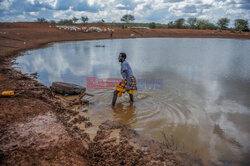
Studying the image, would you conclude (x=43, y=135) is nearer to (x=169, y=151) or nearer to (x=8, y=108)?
(x=8, y=108)

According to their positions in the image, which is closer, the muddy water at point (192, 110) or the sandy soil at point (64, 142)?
the sandy soil at point (64, 142)

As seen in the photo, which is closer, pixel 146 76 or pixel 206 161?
pixel 206 161

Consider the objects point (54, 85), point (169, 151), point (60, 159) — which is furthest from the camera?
point (54, 85)

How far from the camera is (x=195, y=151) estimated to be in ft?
10.0

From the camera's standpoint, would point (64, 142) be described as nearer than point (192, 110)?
Yes

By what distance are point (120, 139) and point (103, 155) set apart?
0.62 metres

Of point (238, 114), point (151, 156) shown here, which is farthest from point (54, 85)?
point (238, 114)

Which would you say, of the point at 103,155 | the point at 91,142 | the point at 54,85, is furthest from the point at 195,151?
the point at 54,85

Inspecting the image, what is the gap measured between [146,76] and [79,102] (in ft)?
14.2

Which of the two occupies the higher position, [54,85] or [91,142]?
[54,85]

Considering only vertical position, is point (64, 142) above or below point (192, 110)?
above

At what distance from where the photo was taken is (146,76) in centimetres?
832

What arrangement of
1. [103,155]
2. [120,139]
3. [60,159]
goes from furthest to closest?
[120,139] < [103,155] < [60,159]

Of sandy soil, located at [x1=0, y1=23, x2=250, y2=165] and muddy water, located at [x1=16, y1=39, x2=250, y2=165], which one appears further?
muddy water, located at [x1=16, y1=39, x2=250, y2=165]
